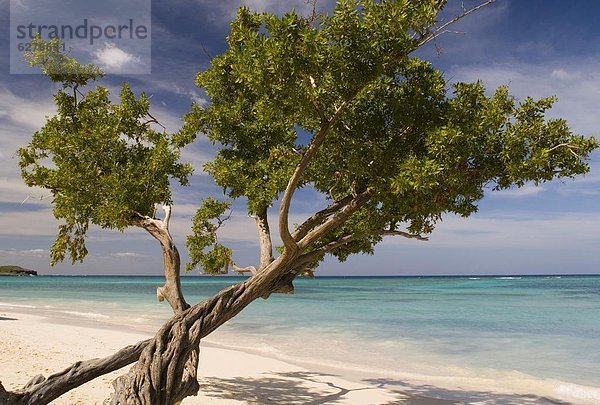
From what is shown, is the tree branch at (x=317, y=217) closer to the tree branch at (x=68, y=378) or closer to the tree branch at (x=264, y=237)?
the tree branch at (x=264, y=237)

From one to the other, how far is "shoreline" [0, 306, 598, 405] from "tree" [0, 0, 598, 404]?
3051 millimetres

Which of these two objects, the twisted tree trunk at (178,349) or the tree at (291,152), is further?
the twisted tree trunk at (178,349)

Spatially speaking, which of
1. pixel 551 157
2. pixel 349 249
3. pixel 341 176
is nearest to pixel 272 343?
pixel 349 249

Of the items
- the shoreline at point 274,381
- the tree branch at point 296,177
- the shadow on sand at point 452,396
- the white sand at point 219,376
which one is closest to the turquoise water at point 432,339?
the shoreline at point 274,381

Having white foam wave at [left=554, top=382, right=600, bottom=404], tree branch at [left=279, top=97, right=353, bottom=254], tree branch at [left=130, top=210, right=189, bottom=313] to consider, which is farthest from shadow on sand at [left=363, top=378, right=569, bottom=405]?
tree branch at [left=279, top=97, right=353, bottom=254]

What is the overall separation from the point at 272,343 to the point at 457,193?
16819 millimetres

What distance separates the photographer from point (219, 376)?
565 inches

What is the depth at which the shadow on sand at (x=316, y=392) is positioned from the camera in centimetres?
1193

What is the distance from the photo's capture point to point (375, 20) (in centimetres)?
635

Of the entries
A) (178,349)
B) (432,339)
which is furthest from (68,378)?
(432,339)

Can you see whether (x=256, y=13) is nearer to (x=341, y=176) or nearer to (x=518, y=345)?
(x=341, y=176)

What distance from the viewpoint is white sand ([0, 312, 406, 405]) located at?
11508 mm

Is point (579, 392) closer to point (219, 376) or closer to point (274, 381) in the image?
point (274, 381)

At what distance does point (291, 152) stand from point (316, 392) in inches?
280
